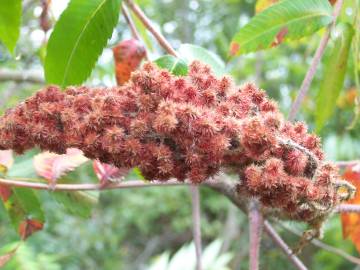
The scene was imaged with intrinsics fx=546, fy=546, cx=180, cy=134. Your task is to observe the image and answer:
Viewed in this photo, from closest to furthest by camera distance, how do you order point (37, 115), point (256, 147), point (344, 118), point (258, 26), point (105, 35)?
point (256, 147) < point (37, 115) < point (105, 35) < point (258, 26) < point (344, 118)

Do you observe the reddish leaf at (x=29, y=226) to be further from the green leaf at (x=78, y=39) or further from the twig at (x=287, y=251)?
the twig at (x=287, y=251)

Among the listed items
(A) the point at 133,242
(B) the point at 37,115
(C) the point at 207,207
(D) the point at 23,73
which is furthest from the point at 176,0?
(B) the point at 37,115

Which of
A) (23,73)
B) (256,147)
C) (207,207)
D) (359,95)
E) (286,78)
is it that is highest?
(286,78)

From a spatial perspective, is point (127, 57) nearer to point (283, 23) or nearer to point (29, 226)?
point (283, 23)

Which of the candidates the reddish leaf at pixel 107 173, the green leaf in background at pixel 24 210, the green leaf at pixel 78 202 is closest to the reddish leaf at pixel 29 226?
the green leaf in background at pixel 24 210

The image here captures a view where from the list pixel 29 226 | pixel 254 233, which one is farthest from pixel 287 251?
pixel 29 226

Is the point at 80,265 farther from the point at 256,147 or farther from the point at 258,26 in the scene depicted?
the point at 256,147
